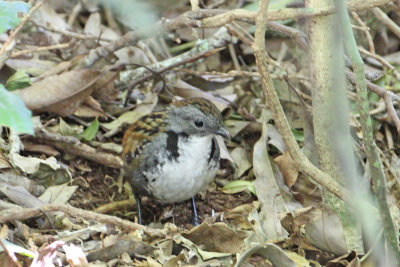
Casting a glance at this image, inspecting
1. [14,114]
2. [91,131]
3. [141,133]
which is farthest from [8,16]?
[91,131]

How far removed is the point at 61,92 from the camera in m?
5.33

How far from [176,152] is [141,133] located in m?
0.37

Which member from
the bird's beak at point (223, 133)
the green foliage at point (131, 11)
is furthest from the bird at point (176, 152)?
the green foliage at point (131, 11)

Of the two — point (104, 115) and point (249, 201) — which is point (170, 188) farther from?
point (104, 115)

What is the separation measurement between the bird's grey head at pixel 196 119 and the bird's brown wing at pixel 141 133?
0.29ft

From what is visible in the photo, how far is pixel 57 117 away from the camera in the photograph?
549 cm

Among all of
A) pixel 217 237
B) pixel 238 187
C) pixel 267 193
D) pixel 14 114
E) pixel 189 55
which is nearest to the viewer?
pixel 14 114

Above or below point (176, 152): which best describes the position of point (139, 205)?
below

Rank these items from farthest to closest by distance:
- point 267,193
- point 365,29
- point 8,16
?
point 267,193
point 365,29
point 8,16

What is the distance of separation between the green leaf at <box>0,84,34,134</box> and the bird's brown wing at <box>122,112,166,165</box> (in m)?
2.09

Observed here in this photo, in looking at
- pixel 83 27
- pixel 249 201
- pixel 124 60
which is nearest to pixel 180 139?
pixel 249 201

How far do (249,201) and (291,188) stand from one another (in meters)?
0.36

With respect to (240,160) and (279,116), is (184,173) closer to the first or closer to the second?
(240,160)

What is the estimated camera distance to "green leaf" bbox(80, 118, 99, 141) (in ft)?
17.7
